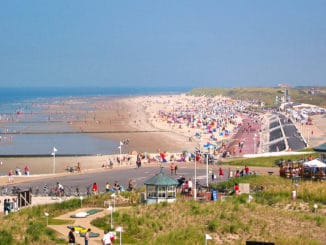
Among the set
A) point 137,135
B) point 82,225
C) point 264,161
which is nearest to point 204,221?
point 82,225

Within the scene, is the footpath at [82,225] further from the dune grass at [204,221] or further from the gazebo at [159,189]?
the gazebo at [159,189]

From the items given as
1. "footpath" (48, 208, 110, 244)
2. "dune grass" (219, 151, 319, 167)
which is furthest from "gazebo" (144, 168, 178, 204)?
"dune grass" (219, 151, 319, 167)

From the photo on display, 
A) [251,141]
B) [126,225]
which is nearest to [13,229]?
[126,225]

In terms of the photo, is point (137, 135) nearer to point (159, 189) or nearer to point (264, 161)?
point (264, 161)

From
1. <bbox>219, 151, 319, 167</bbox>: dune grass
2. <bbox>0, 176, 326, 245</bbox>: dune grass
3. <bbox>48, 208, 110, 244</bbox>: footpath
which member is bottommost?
<bbox>48, 208, 110, 244</bbox>: footpath

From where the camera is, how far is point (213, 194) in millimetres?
29844

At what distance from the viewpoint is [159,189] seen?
2869 centimetres

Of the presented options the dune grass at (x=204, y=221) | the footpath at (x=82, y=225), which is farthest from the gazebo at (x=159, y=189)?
the footpath at (x=82, y=225)

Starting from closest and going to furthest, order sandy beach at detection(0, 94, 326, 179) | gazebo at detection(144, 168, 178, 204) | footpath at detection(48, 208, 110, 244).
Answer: footpath at detection(48, 208, 110, 244) < gazebo at detection(144, 168, 178, 204) < sandy beach at detection(0, 94, 326, 179)

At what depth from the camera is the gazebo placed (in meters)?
28.6

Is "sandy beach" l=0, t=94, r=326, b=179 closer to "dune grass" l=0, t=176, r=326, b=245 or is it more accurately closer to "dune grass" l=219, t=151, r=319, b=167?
"dune grass" l=219, t=151, r=319, b=167

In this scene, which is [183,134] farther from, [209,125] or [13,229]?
[13,229]

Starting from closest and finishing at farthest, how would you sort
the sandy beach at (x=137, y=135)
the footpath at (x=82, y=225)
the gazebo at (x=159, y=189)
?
1. the footpath at (x=82, y=225)
2. the gazebo at (x=159, y=189)
3. the sandy beach at (x=137, y=135)

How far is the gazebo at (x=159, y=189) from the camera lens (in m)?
28.6
